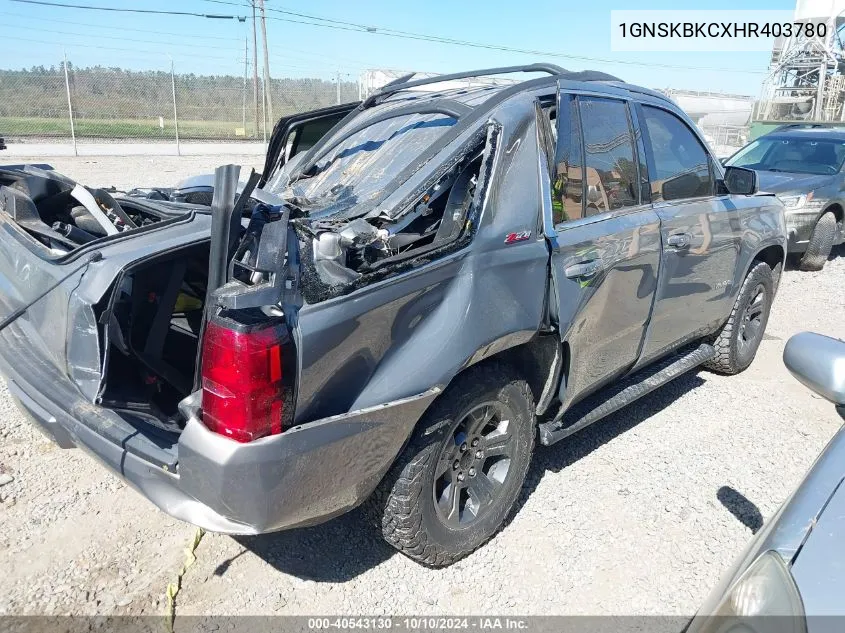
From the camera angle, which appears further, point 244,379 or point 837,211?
point 837,211

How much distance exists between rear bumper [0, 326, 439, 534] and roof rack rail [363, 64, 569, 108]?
6.14 ft

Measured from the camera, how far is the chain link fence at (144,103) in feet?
71.3

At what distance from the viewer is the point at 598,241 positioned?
3.02 m

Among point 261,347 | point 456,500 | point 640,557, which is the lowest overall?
point 640,557

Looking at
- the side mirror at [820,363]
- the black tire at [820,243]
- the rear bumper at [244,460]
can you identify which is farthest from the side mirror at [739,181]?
the black tire at [820,243]

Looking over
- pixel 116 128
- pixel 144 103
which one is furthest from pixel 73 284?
pixel 144 103

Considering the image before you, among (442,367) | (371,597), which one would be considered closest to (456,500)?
(371,597)

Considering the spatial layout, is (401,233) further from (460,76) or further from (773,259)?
(773,259)

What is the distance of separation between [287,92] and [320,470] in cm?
3022

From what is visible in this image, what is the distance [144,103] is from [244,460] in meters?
28.1

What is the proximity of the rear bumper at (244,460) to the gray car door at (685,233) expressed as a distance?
6.17ft

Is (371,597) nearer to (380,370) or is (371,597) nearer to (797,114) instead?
(380,370)

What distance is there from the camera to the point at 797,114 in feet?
76.2

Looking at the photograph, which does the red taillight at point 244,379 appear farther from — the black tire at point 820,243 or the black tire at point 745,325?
the black tire at point 820,243
